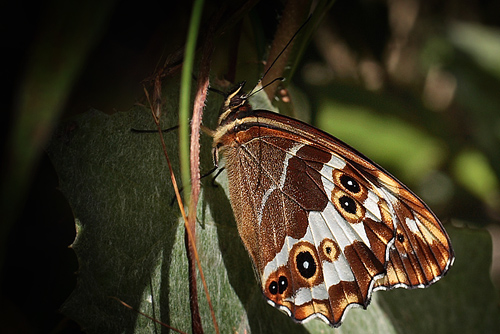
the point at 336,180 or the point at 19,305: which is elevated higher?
the point at 336,180

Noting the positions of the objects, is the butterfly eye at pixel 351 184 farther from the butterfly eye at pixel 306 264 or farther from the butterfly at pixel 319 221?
the butterfly eye at pixel 306 264

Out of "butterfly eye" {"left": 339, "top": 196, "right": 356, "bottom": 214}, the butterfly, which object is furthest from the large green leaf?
"butterfly eye" {"left": 339, "top": 196, "right": 356, "bottom": 214}

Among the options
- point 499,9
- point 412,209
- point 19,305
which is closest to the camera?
point 19,305

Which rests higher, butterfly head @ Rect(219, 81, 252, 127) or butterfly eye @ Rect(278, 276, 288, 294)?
butterfly head @ Rect(219, 81, 252, 127)

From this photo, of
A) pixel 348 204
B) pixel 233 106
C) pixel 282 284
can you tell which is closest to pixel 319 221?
pixel 348 204

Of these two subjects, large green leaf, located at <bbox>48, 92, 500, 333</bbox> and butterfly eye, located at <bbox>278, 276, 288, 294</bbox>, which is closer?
large green leaf, located at <bbox>48, 92, 500, 333</bbox>

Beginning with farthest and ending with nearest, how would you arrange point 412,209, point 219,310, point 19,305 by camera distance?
point 412,209 → point 219,310 → point 19,305

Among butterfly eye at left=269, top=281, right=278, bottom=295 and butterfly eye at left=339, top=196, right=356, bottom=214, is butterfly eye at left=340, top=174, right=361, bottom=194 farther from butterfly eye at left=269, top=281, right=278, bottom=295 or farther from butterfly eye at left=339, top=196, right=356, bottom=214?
butterfly eye at left=269, top=281, right=278, bottom=295

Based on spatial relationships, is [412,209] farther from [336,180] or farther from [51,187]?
[51,187]

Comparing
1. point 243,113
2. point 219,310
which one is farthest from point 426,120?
point 219,310
